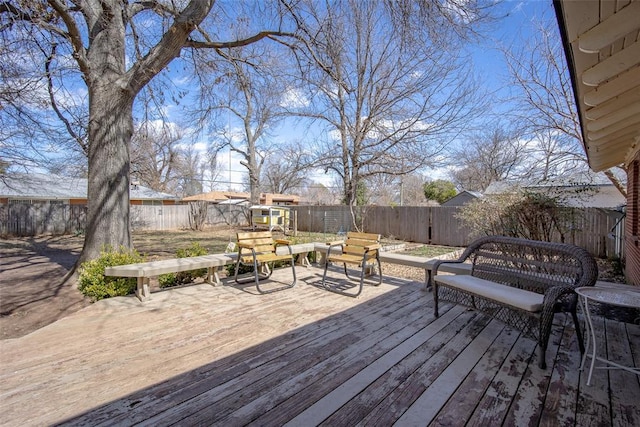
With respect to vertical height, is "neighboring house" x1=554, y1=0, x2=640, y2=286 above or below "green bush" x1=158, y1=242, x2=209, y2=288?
above

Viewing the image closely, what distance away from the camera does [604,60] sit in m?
1.94

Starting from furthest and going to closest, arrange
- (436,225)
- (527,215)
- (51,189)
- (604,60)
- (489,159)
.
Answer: (489,159) → (51,189) → (436,225) → (527,215) → (604,60)

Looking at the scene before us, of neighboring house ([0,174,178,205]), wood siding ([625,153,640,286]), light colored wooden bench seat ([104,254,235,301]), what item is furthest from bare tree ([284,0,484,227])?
neighboring house ([0,174,178,205])

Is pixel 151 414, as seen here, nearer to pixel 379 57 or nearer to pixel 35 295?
pixel 35 295

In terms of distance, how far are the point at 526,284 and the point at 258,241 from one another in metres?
3.40

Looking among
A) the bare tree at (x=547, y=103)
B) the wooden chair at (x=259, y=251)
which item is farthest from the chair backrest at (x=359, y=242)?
the bare tree at (x=547, y=103)

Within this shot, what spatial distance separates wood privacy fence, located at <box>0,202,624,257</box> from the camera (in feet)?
26.5

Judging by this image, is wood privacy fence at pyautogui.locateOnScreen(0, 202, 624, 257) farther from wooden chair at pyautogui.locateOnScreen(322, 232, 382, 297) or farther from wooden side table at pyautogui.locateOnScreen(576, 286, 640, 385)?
wooden side table at pyautogui.locateOnScreen(576, 286, 640, 385)

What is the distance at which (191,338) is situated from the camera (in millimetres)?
2750

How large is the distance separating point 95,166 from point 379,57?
8.05 m

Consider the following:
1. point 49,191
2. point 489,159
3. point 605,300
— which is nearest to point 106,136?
point 605,300

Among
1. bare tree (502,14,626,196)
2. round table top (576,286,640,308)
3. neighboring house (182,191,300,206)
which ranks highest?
bare tree (502,14,626,196)

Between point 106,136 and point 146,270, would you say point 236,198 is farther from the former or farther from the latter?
point 146,270

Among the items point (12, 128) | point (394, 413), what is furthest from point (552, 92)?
point (12, 128)
